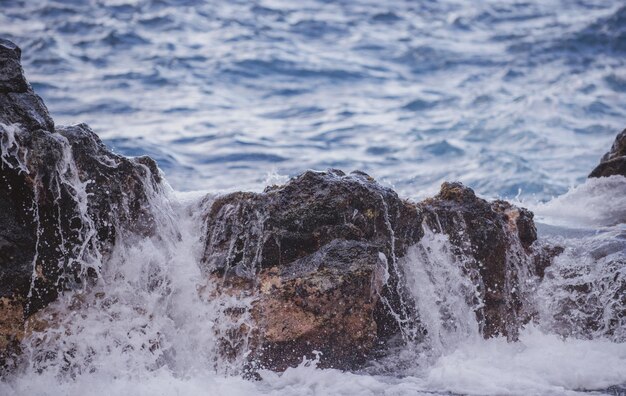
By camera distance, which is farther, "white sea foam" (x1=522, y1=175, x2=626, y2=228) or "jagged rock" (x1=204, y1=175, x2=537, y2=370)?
"white sea foam" (x1=522, y1=175, x2=626, y2=228)

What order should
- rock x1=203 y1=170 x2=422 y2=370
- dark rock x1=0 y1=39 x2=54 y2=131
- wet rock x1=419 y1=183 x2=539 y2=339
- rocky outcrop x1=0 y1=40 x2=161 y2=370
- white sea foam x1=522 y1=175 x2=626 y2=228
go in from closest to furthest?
1. rocky outcrop x1=0 y1=40 x2=161 y2=370
2. dark rock x1=0 y1=39 x2=54 y2=131
3. rock x1=203 y1=170 x2=422 y2=370
4. wet rock x1=419 y1=183 x2=539 y2=339
5. white sea foam x1=522 y1=175 x2=626 y2=228

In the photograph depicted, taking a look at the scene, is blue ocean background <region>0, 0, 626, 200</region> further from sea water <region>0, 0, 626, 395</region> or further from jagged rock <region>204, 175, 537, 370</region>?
jagged rock <region>204, 175, 537, 370</region>

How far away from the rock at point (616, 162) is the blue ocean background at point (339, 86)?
3053mm

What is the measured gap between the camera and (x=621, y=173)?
7691 millimetres

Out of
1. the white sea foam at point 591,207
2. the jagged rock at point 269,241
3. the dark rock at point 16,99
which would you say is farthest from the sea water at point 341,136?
the dark rock at point 16,99

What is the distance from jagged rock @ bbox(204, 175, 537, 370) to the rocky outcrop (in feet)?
2.30

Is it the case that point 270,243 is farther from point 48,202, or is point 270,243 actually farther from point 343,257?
point 48,202

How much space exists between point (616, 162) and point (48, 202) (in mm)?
5861

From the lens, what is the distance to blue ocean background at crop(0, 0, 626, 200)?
13.1 metres

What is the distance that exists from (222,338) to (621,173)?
16.4 feet

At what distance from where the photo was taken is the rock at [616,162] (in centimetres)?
769

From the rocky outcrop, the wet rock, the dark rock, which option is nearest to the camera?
the rocky outcrop

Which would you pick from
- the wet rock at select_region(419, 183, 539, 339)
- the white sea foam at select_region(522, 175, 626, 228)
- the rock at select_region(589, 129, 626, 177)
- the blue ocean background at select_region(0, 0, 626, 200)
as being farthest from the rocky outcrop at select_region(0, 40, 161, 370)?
the blue ocean background at select_region(0, 0, 626, 200)

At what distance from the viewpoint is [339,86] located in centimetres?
1838
